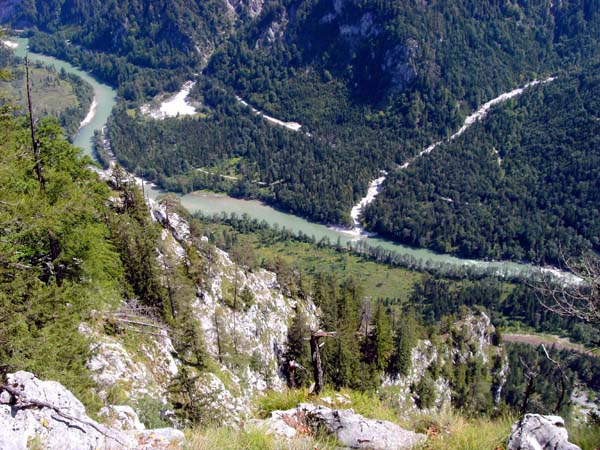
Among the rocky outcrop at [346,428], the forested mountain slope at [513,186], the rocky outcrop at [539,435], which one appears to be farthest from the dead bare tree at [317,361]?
the forested mountain slope at [513,186]

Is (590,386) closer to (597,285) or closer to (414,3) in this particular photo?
(597,285)

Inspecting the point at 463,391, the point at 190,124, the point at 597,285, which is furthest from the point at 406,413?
the point at 190,124

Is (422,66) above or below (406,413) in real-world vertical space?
above

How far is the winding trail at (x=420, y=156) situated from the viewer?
136 m

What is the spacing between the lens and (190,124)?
185875 millimetres

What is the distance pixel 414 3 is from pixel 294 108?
6362cm

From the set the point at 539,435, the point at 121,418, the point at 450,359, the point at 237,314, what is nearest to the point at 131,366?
the point at 121,418

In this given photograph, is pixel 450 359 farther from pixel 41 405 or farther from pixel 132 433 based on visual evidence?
pixel 41 405

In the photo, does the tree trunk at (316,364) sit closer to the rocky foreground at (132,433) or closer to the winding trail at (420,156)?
the rocky foreground at (132,433)

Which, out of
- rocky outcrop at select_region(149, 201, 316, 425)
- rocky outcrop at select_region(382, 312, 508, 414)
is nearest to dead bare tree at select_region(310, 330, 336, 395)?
rocky outcrop at select_region(149, 201, 316, 425)

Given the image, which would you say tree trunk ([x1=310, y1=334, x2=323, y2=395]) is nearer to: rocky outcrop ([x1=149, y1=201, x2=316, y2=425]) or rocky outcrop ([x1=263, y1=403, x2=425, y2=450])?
rocky outcrop ([x1=263, y1=403, x2=425, y2=450])

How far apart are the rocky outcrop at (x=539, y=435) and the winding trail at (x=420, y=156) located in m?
124

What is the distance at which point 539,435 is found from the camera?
8.75 m

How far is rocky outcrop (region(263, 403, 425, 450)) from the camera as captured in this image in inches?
378
